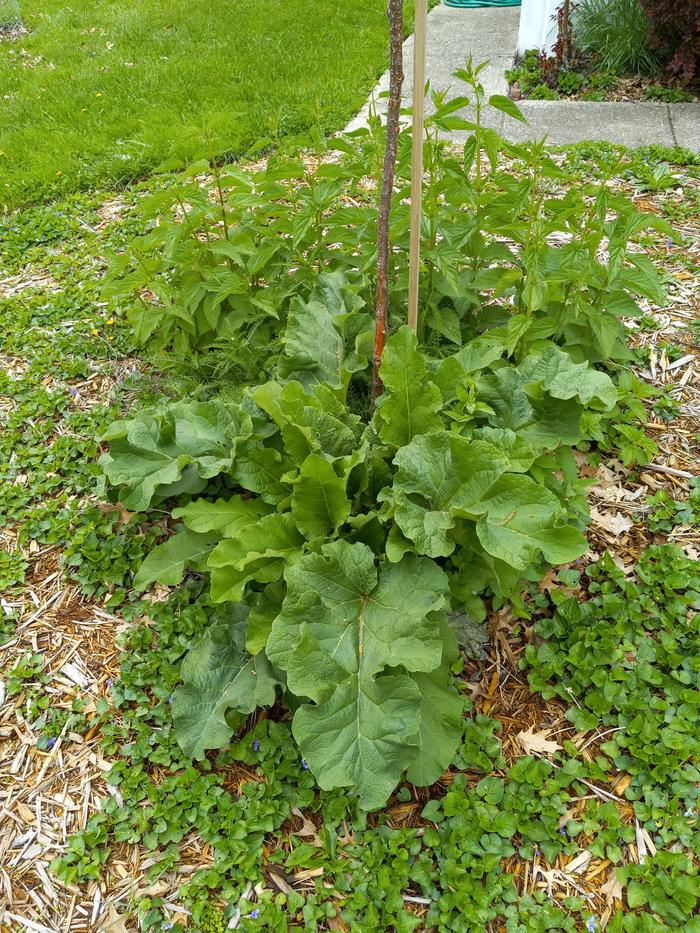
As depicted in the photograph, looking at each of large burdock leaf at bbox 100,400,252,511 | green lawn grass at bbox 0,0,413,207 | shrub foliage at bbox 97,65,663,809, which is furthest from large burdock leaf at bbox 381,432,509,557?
green lawn grass at bbox 0,0,413,207

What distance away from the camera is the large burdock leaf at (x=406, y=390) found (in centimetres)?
237

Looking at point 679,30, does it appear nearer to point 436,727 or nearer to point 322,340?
point 322,340

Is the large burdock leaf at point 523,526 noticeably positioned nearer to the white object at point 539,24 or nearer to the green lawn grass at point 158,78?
the green lawn grass at point 158,78

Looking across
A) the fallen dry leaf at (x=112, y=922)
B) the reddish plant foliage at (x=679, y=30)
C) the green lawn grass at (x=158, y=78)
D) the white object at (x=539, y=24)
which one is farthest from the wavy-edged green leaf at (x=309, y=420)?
the white object at (x=539, y=24)

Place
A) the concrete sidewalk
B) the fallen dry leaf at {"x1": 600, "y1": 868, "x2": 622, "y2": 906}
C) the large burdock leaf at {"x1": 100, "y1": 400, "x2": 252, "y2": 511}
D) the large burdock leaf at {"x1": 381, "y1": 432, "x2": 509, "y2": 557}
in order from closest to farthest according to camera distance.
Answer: the fallen dry leaf at {"x1": 600, "y1": 868, "x2": 622, "y2": 906} → the large burdock leaf at {"x1": 381, "y1": 432, "x2": 509, "y2": 557} → the large burdock leaf at {"x1": 100, "y1": 400, "x2": 252, "y2": 511} → the concrete sidewalk

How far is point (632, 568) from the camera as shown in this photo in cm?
261

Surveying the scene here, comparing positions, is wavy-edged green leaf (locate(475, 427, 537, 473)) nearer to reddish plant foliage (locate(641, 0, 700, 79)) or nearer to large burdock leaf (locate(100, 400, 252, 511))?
large burdock leaf (locate(100, 400, 252, 511))

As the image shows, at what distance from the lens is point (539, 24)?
6.02m

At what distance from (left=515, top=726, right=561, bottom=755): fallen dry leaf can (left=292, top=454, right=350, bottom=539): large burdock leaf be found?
0.87 meters

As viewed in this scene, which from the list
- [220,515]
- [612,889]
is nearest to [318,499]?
[220,515]

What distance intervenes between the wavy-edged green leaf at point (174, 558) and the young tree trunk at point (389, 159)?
810 mm

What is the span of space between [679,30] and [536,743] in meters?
5.55

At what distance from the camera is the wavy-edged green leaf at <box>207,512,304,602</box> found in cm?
215

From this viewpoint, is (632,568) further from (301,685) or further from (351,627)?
(301,685)
